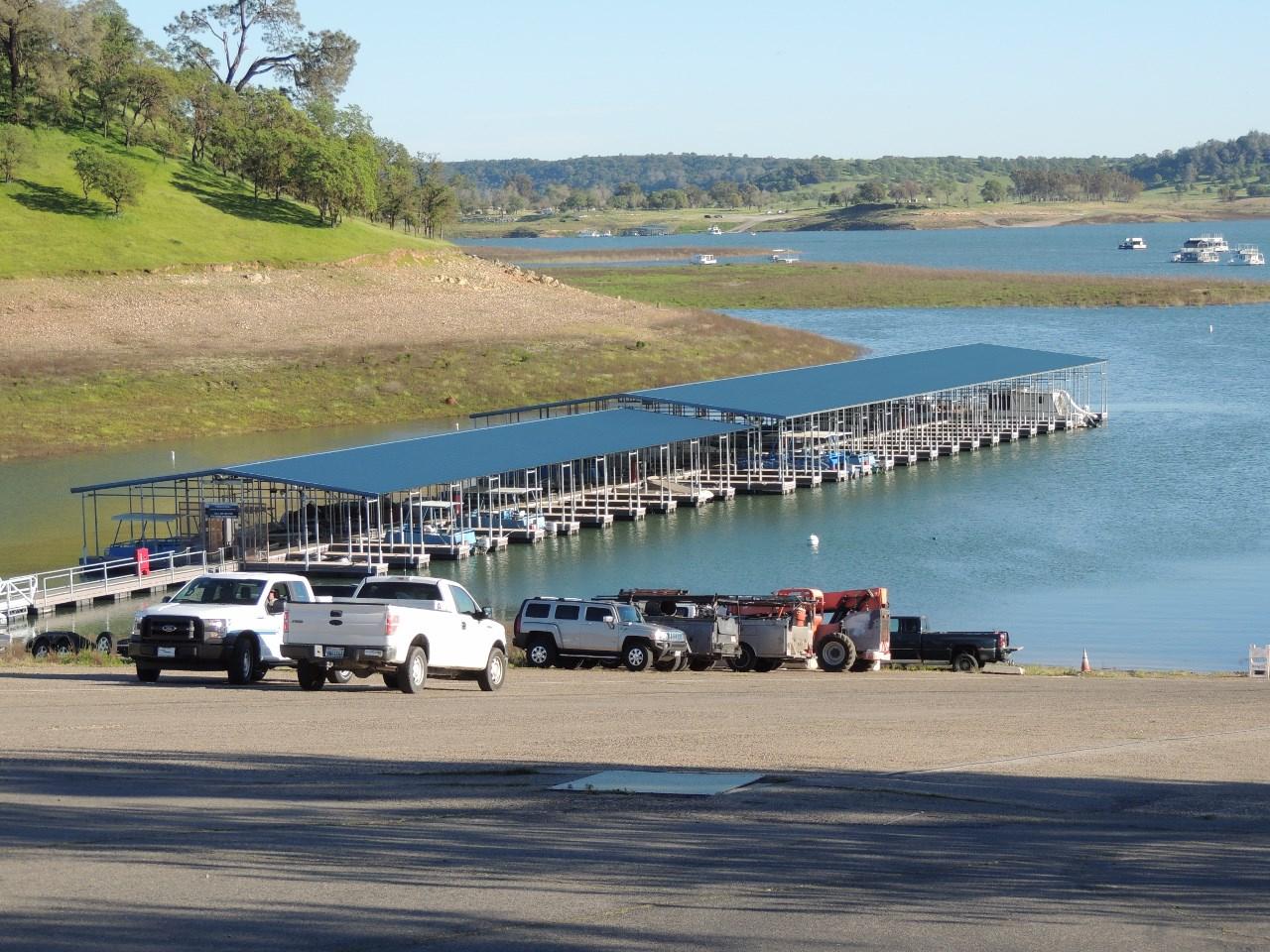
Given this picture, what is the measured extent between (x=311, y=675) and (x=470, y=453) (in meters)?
34.1

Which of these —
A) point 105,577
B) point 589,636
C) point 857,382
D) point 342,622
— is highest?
point 857,382

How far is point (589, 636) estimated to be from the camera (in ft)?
113

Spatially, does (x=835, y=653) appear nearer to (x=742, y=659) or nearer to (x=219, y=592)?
(x=742, y=659)

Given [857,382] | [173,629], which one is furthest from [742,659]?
[857,382]

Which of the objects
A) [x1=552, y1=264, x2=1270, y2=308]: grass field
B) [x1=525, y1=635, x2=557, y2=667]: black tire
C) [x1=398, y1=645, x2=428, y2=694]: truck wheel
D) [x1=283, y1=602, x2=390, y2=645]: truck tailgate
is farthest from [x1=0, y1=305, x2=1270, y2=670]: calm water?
[x1=552, y1=264, x2=1270, y2=308]: grass field

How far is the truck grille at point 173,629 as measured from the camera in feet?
88.5

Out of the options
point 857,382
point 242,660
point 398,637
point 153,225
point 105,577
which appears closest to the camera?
point 398,637

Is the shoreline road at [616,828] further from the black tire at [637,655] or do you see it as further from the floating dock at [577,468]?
the floating dock at [577,468]

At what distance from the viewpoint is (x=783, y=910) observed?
13.1m

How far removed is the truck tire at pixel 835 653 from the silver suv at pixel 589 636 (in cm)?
366

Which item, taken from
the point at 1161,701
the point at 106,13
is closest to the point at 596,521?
the point at 1161,701

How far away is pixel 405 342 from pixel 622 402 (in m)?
34.0

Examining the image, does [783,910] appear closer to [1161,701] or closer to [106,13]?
[1161,701]

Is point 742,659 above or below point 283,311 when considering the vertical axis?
below
